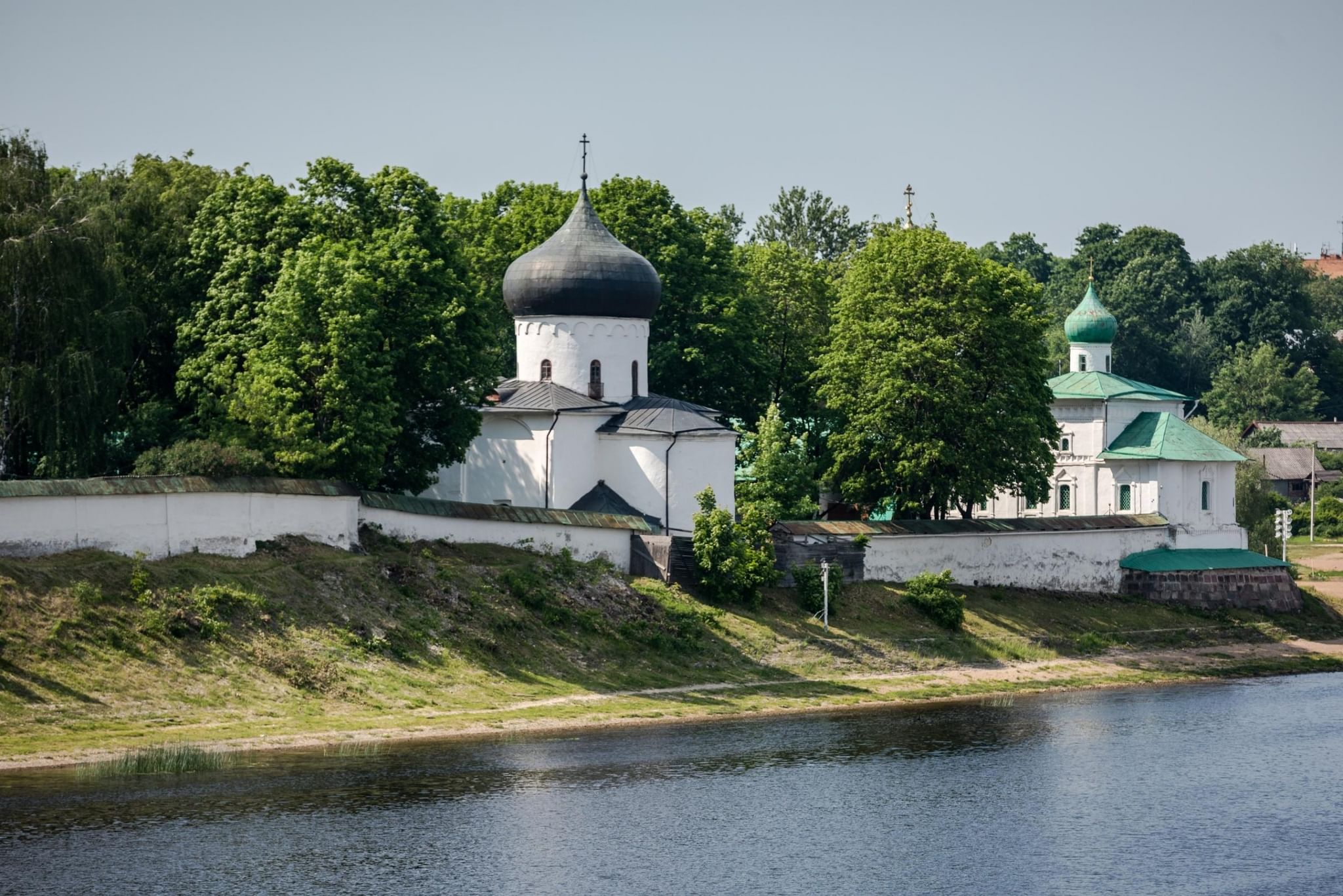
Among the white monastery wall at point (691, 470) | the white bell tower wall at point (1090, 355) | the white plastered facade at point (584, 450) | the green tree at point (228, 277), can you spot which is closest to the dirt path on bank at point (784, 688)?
the white monastery wall at point (691, 470)

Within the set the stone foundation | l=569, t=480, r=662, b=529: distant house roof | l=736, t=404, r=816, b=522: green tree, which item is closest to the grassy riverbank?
l=569, t=480, r=662, b=529: distant house roof

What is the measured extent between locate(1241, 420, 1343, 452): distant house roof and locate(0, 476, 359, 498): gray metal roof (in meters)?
74.0

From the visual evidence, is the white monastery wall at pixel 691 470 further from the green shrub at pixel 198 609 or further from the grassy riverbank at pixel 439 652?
the green shrub at pixel 198 609

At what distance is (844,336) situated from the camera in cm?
5862

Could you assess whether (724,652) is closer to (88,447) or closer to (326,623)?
(326,623)

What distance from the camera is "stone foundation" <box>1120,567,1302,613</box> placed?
60500 millimetres

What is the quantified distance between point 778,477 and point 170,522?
21694 mm

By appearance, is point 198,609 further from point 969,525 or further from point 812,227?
point 812,227

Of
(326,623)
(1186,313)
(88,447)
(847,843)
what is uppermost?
(1186,313)

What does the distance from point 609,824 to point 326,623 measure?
11.0 m

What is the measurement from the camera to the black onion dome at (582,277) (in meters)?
55.1

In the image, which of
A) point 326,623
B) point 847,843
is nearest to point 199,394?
point 326,623

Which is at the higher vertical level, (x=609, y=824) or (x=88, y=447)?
(x=88, y=447)

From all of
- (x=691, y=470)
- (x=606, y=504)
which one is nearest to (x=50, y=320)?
(x=606, y=504)
